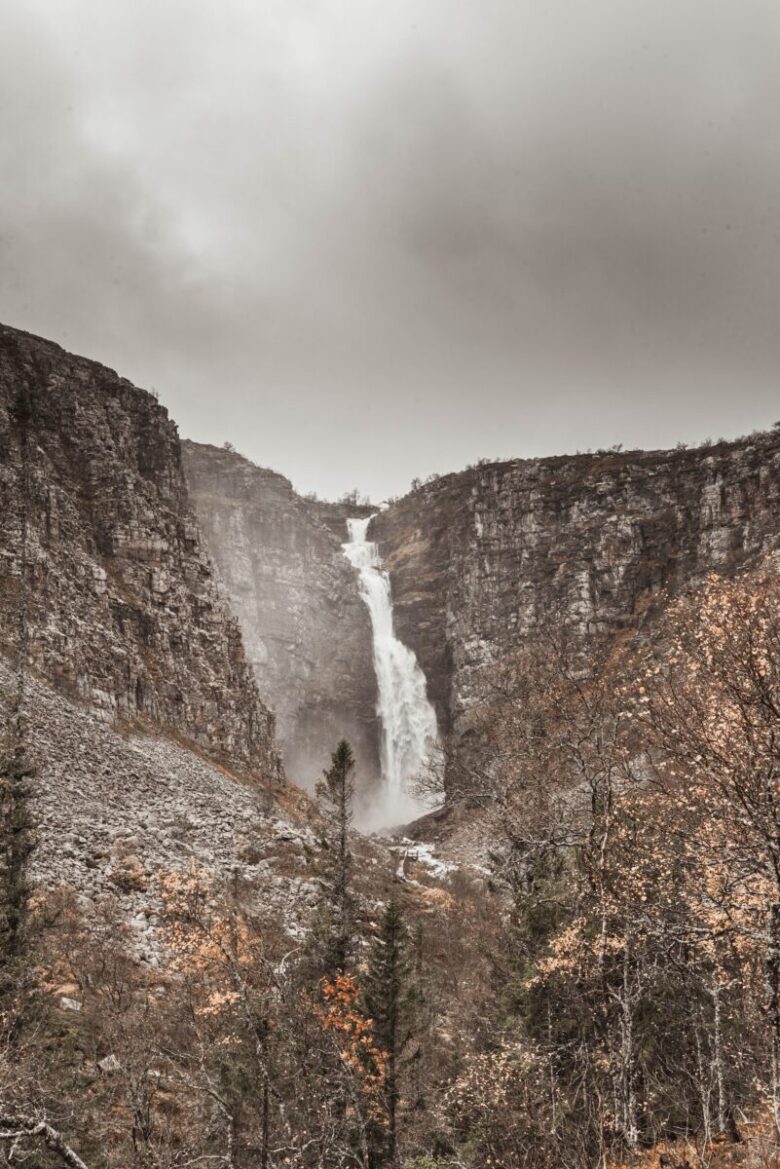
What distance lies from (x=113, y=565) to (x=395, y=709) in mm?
39064

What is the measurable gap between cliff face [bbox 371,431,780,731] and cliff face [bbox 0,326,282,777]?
101 feet

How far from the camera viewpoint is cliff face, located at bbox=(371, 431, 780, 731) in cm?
7250

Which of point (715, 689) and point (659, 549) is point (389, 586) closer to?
point (659, 549)

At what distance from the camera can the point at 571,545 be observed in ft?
271

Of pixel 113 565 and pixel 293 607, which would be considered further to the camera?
pixel 293 607

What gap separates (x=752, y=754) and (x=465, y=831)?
4886cm

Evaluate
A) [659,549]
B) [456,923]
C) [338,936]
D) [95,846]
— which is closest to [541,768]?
[338,936]

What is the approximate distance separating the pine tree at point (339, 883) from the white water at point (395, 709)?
4570 cm

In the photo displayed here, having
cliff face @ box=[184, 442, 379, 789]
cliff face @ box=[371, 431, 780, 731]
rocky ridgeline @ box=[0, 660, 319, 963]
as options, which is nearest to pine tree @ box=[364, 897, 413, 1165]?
rocky ridgeline @ box=[0, 660, 319, 963]

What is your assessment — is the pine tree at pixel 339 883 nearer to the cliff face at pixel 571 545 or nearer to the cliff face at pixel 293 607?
the cliff face at pixel 571 545

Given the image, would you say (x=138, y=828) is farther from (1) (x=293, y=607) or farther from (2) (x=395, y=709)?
(1) (x=293, y=607)

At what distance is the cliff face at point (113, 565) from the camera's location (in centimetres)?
4600

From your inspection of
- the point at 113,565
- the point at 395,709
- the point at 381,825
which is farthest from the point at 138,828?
the point at 395,709

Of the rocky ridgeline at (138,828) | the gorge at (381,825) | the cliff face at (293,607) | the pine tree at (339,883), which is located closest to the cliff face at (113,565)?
the gorge at (381,825)
